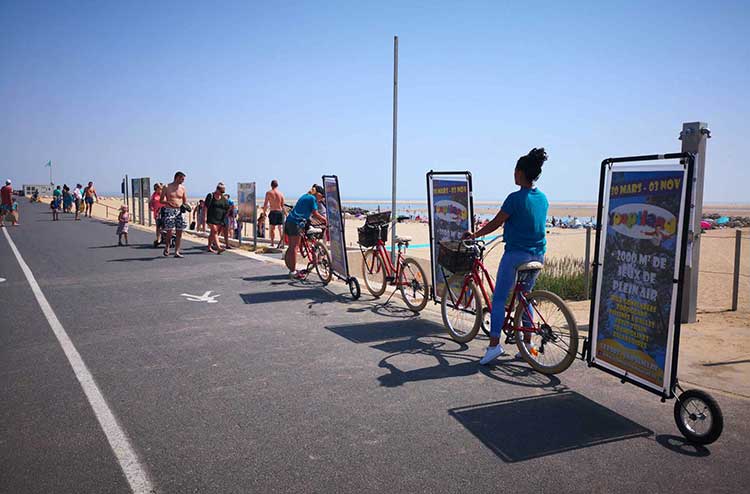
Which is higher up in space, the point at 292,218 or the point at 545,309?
the point at 292,218

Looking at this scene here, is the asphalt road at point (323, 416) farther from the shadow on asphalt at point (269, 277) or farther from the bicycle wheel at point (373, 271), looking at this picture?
the shadow on asphalt at point (269, 277)

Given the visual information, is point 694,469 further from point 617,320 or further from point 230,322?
point 230,322

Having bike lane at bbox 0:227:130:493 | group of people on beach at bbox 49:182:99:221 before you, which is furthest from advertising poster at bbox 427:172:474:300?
group of people on beach at bbox 49:182:99:221

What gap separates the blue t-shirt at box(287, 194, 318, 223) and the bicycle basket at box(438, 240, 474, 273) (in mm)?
4717

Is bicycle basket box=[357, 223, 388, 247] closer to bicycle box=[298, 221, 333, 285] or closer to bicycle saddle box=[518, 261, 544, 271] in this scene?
bicycle box=[298, 221, 333, 285]

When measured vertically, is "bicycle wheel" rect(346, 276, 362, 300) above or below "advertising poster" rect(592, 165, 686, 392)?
below

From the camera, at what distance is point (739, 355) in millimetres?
5641

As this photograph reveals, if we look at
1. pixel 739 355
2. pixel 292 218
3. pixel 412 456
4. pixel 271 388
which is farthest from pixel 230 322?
pixel 739 355

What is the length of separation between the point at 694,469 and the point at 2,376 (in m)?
5.80

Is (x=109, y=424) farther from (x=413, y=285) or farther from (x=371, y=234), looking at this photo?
(x=371, y=234)

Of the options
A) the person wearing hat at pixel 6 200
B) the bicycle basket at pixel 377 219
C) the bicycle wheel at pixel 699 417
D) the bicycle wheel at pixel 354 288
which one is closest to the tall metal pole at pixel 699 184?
the bicycle wheel at pixel 699 417

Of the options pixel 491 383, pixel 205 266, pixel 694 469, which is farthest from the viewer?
pixel 205 266

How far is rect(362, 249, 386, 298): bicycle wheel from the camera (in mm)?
8594

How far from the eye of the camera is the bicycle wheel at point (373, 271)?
8594mm
